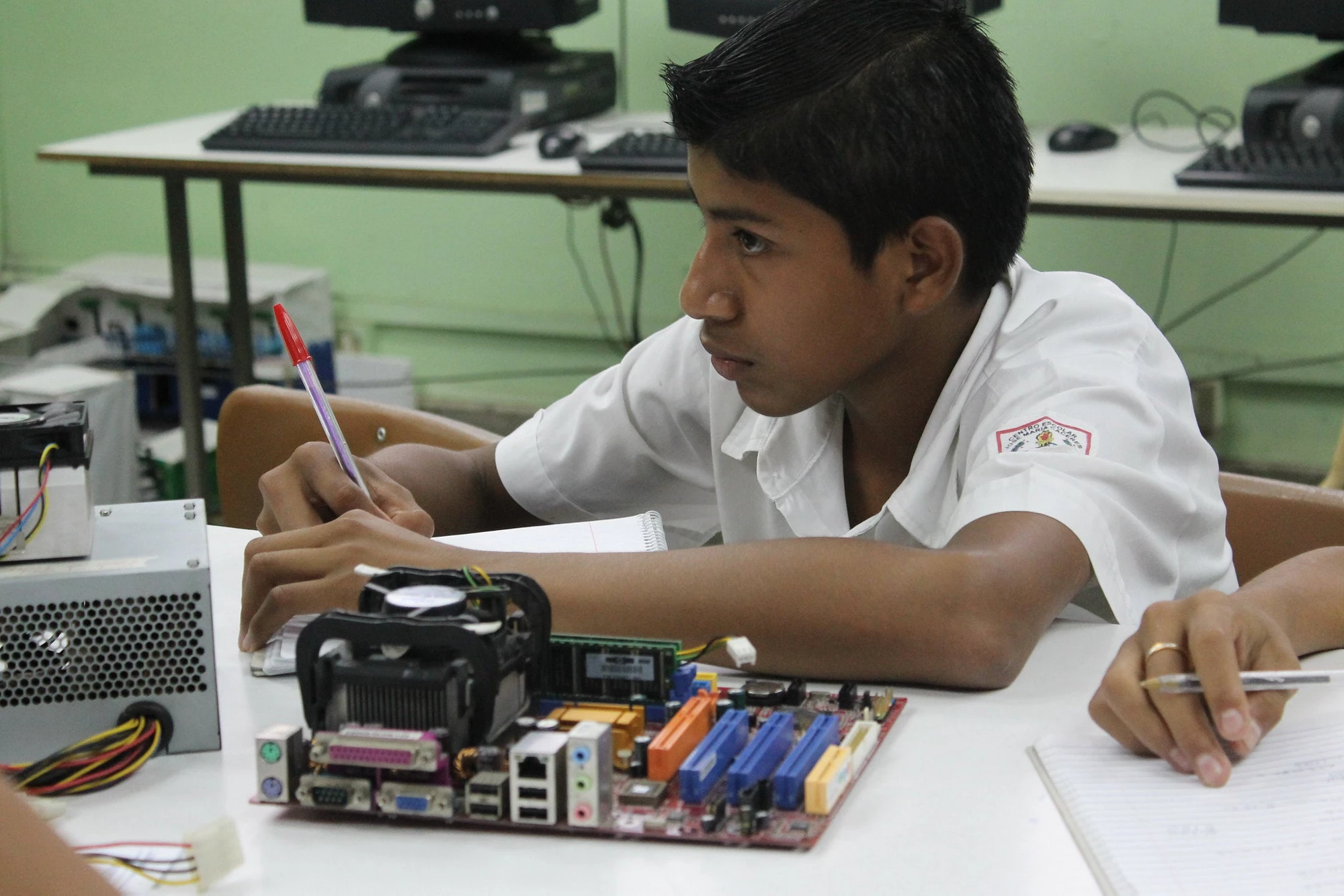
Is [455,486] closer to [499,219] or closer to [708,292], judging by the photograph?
[708,292]

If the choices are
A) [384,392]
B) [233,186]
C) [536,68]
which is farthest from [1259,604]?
[384,392]

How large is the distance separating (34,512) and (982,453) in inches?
26.4

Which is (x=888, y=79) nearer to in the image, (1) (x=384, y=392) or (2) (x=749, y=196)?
(2) (x=749, y=196)

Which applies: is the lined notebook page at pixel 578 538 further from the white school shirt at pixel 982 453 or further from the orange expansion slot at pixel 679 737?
the orange expansion slot at pixel 679 737

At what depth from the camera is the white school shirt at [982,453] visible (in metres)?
1.09

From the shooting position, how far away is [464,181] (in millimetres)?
2469

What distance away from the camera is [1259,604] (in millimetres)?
979

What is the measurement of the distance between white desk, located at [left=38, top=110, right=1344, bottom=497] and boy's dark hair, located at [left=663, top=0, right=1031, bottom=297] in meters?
0.95

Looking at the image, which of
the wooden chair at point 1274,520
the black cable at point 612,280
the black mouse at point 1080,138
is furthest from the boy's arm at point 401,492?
the black cable at point 612,280

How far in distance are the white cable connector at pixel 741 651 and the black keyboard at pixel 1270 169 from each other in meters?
1.54

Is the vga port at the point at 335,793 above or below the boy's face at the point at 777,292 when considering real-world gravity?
below

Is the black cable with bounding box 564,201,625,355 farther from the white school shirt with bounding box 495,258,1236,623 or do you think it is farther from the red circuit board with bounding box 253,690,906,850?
the red circuit board with bounding box 253,690,906,850

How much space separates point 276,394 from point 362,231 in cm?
239

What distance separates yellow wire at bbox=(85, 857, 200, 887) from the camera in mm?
728
